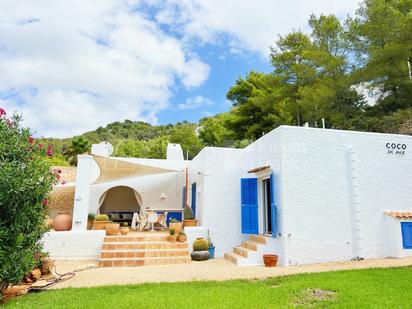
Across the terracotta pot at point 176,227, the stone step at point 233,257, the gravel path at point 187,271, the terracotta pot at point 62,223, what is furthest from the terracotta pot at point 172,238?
the terracotta pot at point 62,223

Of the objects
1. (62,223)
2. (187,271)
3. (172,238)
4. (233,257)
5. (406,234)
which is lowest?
(187,271)

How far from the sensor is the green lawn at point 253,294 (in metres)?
7.10

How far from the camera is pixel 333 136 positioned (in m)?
13.9

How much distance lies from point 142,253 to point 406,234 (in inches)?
448

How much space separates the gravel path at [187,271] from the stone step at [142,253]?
863 millimetres

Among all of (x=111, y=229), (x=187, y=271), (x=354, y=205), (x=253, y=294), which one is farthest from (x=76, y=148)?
(x=253, y=294)

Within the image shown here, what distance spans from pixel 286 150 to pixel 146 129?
226 ft

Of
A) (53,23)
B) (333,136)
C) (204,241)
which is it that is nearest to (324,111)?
(333,136)

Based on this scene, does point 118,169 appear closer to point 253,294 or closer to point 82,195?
point 82,195

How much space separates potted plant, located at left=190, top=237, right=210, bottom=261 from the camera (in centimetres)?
1398

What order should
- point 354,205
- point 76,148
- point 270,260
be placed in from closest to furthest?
point 270,260 → point 354,205 → point 76,148

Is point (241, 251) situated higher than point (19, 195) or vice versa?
point (19, 195)

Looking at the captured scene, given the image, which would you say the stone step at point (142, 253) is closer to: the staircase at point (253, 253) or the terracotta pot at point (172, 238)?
the terracotta pot at point (172, 238)

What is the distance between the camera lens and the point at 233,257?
44.7ft
